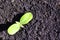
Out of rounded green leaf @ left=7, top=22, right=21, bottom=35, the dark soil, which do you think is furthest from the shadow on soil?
rounded green leaf @ left=7, top=22, right=21, bottom=35

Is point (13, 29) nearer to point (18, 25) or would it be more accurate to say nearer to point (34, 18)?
point (18, 25)

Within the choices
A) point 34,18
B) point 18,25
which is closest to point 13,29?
point 18,25

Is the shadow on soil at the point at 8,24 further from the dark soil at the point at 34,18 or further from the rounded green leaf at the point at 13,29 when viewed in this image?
the rounded green leaf at the point at 13,29

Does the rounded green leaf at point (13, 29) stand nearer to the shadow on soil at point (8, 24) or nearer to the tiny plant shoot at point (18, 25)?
the tiny plant shoot at point (18, 25)

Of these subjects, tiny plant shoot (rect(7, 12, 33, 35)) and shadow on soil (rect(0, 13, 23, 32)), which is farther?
shadow on soil (rect(0, 13, 23, 32))

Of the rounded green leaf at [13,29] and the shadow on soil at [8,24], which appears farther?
the shadow on soil at [8,24]

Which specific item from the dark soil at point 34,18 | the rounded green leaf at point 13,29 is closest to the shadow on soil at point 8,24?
the dark soil at point 34,18

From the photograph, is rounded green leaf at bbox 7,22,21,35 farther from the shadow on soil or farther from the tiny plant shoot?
the shadow on soil

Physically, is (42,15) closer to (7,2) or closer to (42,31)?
(42,31)

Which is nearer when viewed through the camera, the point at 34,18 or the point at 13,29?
the point at 13,29

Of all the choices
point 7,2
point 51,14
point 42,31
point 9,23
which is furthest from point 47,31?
point 7,2
